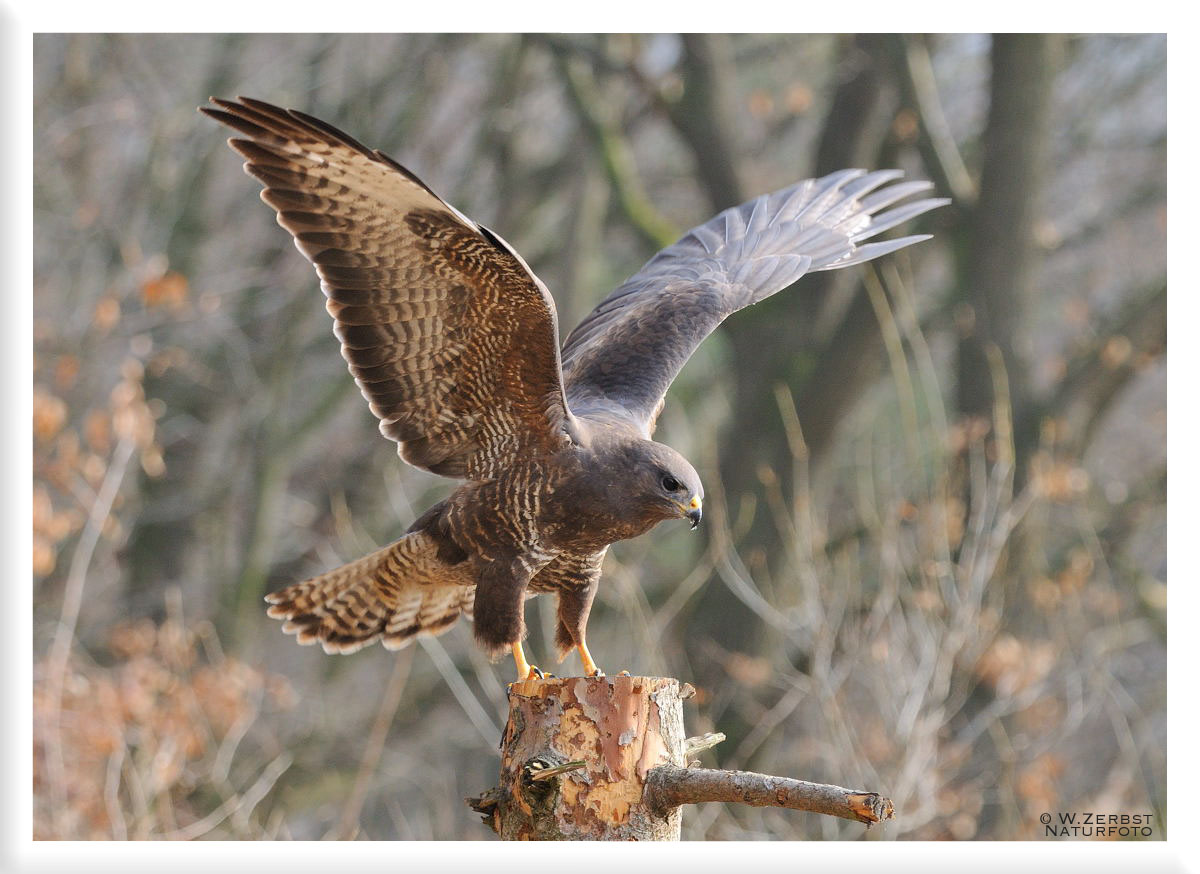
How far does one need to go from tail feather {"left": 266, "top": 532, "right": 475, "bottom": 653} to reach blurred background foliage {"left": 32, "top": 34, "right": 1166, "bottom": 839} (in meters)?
2.81

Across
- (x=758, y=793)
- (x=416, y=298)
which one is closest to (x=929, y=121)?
(x=416, y=298)

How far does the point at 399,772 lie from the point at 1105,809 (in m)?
5.86

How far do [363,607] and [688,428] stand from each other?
277 inches

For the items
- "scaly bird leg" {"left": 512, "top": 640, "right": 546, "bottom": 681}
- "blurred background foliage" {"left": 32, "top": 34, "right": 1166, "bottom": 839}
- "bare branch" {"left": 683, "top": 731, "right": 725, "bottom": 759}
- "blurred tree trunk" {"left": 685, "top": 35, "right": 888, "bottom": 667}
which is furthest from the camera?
"blurred tree trunk" {"left": 685, "top": 35, "right": 888, "bottom": 667}

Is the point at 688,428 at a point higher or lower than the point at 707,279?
lower

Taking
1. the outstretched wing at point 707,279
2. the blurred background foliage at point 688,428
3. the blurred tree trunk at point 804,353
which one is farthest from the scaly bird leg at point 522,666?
the blurred tree trunk at point 804,353

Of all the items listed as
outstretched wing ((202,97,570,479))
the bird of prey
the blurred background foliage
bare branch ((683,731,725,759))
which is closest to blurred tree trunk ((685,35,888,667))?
the blurred background foliage

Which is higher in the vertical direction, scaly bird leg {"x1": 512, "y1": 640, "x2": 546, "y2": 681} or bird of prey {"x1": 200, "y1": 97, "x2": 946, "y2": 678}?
bird of prey {"x1": 200, "y1": 97, "x2": 946, "y2": 678}

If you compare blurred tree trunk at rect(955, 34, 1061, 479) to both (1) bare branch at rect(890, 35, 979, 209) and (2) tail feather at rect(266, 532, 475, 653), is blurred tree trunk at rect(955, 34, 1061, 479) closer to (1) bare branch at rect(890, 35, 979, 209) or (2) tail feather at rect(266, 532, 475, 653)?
(1) bare branch at rect(890, 35, 979, 209)

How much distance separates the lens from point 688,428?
511 inches

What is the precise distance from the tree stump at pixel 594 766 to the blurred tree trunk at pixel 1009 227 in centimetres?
737

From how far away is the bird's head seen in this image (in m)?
5.36

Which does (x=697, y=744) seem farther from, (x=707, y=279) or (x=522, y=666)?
(x=707, y=279)

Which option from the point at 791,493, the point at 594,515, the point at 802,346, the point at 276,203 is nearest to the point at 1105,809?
the point at 791,493
